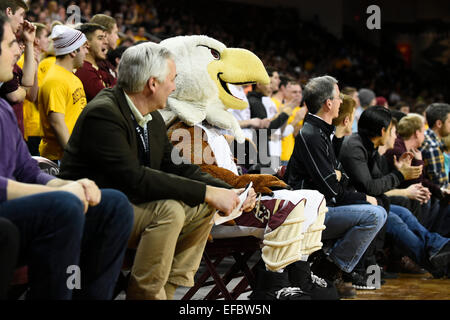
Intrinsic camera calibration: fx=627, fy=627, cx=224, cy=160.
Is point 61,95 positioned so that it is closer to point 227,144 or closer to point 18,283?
point 227,144

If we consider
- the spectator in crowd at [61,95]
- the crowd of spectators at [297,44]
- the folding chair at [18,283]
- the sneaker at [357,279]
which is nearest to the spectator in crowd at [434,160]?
the sneaker at [357,279]

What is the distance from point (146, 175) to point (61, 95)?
1484 millimetres

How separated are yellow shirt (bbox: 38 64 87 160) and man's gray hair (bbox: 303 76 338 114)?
135 cm

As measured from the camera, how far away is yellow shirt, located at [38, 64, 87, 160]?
352 cm

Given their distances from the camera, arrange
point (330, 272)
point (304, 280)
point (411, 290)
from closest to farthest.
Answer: point (304, 280)
point (330, 272)
point (411, 290)

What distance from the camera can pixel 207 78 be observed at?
3059mm

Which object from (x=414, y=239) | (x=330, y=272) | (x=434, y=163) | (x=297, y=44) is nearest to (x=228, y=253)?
(x=330, y=272)

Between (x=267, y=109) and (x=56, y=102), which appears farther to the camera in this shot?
(x=267, y=109)

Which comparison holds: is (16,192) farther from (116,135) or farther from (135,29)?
(135,29)

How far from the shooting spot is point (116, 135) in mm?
2234

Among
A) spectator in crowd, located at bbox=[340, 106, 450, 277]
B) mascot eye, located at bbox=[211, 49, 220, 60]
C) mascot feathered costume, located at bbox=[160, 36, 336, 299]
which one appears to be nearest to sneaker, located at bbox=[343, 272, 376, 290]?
spectator in crowd, located at bbox=[340, 106, 450, 277]

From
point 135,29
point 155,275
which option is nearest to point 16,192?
point 155,275

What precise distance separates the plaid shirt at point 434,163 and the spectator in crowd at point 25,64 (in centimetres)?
331

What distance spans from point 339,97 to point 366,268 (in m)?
1.14
